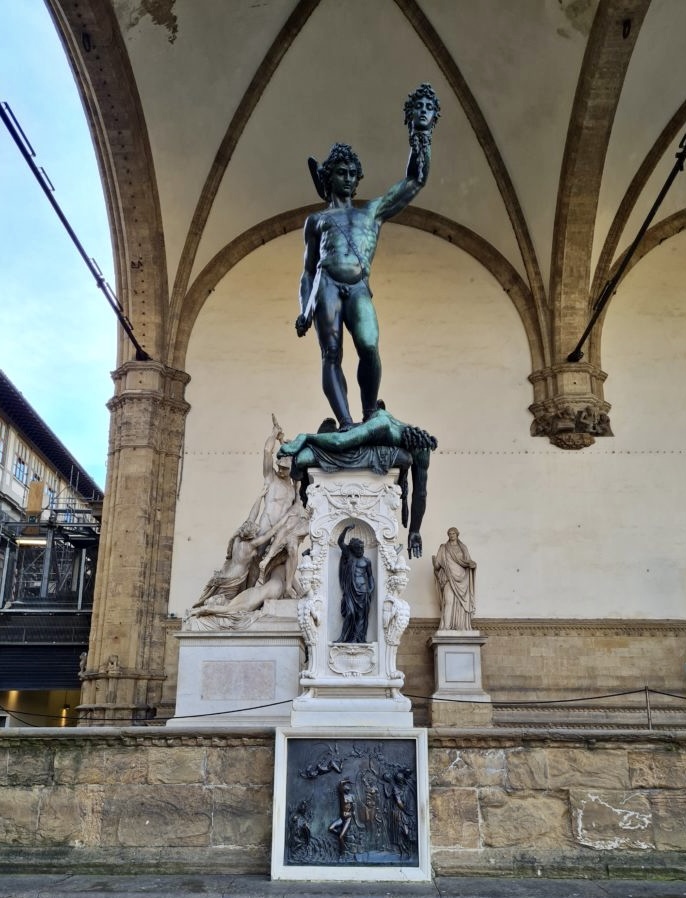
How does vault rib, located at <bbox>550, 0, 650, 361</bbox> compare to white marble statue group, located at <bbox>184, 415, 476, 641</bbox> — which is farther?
vault rib, located at <bbox>550, 0, 650, 361</bbox>

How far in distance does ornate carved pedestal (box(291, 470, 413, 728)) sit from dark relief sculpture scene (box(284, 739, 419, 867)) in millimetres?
141

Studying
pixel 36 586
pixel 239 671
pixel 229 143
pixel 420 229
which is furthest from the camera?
pixel 36 586

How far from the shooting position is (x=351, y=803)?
13.2ft

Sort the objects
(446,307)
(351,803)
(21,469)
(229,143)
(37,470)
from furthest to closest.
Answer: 1. (37,470)
2. (21,469)
3. (446,307)
4. (229,143)
5. (351,803)

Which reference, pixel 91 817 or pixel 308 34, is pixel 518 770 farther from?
pixel 308 34

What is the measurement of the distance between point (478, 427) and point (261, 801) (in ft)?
32.4

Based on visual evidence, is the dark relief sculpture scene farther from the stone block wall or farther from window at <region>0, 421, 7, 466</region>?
window at <region>0, 421, 7, 466</region>

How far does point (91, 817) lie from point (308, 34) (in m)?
11.3

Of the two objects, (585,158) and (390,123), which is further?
(390,123)

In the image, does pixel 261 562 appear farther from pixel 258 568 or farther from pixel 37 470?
pixel 37 470

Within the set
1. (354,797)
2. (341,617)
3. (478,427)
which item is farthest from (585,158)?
(354,797)

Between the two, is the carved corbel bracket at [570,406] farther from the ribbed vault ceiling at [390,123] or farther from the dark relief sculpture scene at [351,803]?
the dark relief sculpture scene at [351,803]

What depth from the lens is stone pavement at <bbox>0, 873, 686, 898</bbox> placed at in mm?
3596

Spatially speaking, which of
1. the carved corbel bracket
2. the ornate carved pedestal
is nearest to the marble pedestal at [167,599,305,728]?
the ornate carved pedestal
